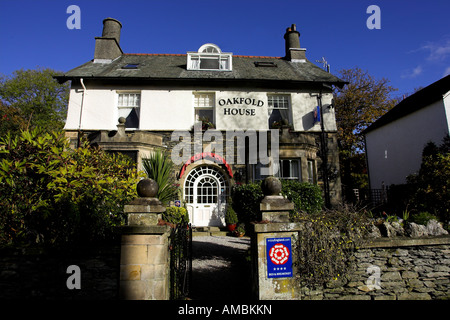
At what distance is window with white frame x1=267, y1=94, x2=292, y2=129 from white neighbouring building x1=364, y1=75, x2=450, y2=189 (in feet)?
25.6

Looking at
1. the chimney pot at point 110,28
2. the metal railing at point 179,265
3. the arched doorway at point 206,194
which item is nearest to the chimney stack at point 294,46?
the arched doorway at point 206,194

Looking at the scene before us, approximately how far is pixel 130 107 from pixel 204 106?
3553 millimetres

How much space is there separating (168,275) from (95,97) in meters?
10.6

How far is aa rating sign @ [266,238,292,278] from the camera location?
394 centimetres

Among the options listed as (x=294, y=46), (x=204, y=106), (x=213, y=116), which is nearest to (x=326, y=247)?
(x=213, y=116)

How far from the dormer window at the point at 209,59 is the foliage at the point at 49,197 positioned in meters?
9.60

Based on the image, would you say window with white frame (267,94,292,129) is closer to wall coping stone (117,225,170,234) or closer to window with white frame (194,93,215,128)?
window with white frame (194,93,215,128)

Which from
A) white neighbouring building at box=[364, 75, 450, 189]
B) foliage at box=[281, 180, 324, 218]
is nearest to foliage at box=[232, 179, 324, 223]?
foliage at box=[281, 180, 324, 218]

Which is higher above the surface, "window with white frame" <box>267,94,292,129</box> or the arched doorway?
"window with white frame" <box>267,94,292,129</box>

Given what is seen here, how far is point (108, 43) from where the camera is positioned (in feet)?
46.2

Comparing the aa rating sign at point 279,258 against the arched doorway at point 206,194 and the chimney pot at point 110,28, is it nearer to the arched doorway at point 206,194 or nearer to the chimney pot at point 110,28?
the arched doorway at point 206,194

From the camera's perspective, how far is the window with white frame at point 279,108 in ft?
41.4
